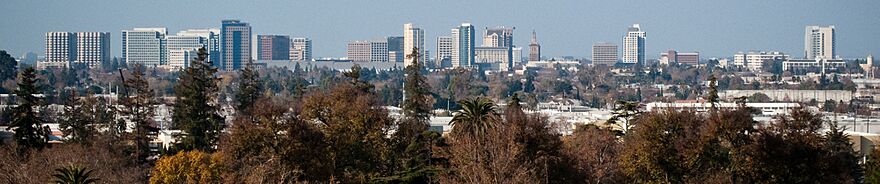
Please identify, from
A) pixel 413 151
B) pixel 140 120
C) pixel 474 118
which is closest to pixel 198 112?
pixel 140 120

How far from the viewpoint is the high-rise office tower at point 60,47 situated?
138 m

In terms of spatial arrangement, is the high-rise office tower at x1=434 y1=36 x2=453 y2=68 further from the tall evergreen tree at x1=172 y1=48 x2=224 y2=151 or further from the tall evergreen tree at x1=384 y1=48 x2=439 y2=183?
the tall evergreen tree at x1=384 y1=48 x2=439 y2=183

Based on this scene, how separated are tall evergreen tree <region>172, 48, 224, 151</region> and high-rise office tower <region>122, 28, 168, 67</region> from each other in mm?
118049

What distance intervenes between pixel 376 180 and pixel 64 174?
573cm

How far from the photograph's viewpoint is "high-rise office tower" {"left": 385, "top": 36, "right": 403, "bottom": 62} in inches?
6398

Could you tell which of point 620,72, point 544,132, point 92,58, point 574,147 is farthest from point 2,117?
point 92,58

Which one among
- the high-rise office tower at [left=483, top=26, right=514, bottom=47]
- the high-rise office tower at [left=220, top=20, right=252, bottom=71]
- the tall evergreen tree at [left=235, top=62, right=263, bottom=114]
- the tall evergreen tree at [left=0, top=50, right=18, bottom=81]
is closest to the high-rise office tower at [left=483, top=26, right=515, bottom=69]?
the high-rise office tower at [left=483, top=26, right=514, bottom=47]

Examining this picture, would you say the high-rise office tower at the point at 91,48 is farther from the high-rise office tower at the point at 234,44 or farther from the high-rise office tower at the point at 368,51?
the high-rise office tower at the point at 368,51

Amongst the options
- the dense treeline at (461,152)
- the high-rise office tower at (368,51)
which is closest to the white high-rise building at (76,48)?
the high-rise office tower at (368,51)

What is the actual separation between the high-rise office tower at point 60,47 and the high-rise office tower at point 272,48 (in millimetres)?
29800

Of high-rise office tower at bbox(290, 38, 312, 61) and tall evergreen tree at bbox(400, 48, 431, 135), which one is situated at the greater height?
high-rise office tower at bbox(290, 38, 312, 61)

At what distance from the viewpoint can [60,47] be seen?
454 ft

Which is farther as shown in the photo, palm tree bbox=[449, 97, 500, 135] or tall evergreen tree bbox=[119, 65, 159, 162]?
tall evergreen tree bbox=[119, 65, 159, 162]

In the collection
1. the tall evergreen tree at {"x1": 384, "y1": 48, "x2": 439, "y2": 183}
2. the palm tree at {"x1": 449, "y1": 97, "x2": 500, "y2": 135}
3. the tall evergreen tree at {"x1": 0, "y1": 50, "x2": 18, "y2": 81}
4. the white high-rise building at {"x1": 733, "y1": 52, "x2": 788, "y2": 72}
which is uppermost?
the white high-rise building at {"x1": 733, "y1": 52, "x2": 788, "y2": 72}
